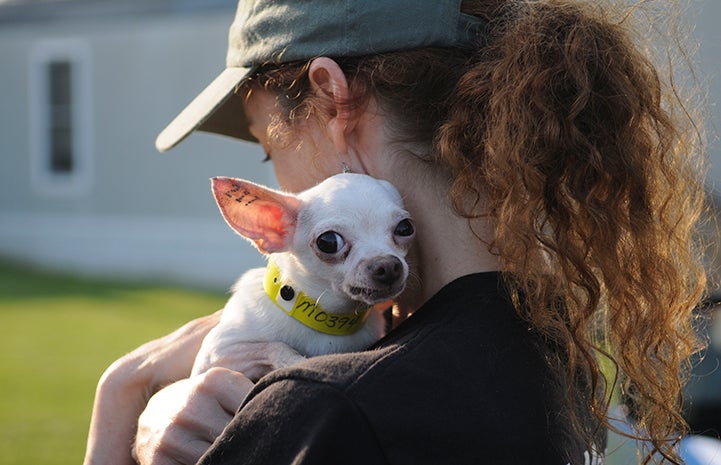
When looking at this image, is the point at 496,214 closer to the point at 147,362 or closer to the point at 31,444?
the point at 147,362

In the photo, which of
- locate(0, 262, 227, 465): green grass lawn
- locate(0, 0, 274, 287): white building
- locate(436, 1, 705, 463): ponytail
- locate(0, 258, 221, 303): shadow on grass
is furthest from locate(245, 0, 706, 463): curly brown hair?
locate(0, 0, 274, 287): white building

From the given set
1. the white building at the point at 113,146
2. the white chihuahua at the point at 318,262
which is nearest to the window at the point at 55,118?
the white building at the point at 113,146

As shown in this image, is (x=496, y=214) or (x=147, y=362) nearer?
(x=496, y=214)

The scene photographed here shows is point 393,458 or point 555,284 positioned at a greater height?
point 555,284

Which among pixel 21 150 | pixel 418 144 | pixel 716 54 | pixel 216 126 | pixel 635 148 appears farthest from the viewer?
pixel 21 150

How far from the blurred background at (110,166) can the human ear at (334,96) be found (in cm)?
922

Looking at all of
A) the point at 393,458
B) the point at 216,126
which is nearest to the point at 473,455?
the point at 393,458

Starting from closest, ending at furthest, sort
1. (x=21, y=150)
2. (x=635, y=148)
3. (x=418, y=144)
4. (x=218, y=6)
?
(x=635, y=148), (x=418, y=144), (x=218, y=6), (x=21, y=150)

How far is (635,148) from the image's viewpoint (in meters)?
1.86

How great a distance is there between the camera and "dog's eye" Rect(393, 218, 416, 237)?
2.02 m

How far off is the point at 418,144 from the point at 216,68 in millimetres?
12744

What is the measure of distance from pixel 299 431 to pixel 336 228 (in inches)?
24.2

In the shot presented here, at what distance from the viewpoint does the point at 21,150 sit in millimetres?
16516

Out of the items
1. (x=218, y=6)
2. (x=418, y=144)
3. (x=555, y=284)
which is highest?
(x=418, y=144)
